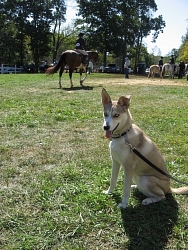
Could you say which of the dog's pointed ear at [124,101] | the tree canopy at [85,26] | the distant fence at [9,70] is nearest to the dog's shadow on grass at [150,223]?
the dog's pointed ear at [124,101]

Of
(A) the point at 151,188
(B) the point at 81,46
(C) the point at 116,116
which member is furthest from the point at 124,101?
(B) the point at 81,46

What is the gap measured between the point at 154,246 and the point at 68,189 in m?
1.42

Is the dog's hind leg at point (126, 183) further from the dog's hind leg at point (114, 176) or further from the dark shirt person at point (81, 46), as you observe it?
the dark shirt person at point (81, 46)

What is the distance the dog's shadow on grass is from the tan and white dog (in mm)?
106

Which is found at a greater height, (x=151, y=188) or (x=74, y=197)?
(x=151, y=188)

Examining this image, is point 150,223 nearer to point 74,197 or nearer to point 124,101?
point 74,197

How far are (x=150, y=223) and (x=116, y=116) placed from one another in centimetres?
121

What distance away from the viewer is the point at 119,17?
47281mm

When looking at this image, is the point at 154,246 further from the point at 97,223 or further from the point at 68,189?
the point at 68,189

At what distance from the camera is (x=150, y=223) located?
3.04 meters

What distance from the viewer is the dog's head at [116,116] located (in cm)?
308

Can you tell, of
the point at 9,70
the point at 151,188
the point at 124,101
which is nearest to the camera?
the point at 124,101

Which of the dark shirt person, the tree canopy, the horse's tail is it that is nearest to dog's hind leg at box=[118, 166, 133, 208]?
the horse's tail

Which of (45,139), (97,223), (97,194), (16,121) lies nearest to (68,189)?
(97,194)
